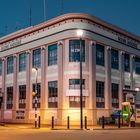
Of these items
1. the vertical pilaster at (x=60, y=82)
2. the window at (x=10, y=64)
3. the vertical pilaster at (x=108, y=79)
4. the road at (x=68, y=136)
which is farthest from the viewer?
the window at (x=10, y=64)

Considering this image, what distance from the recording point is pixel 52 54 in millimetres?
47344

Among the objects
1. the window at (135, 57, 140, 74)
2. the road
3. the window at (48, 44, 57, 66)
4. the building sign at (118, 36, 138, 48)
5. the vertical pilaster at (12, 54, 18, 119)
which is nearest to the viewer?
the road

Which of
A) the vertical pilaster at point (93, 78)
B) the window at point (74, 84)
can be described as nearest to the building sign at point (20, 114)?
the window at point (74, 84)

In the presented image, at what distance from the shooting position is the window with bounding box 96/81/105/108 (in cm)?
4617

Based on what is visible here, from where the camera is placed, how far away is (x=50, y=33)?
47.3 meters

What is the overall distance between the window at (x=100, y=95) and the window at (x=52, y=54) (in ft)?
20.5

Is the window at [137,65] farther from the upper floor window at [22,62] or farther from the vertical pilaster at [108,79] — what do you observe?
the upper floor window at [22,62]

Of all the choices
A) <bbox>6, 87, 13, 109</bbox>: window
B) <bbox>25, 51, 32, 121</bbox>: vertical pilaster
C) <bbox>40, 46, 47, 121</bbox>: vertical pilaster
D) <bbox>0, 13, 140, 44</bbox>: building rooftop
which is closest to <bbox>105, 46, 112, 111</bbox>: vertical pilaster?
<bbox>0, 13, 140, 44</bbox>: building rooftop

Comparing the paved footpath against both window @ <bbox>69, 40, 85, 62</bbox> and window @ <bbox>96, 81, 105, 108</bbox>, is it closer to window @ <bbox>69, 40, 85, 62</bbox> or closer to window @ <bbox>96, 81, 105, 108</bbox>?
window @ <bbox>69, 40, 85, 62</bbox>

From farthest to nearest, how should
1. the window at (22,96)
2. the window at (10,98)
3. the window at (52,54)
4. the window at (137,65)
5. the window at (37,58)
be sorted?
the window at (137,65), the window at (10,98), the window at (22,96), the window at (37,58), the window at (52,54)

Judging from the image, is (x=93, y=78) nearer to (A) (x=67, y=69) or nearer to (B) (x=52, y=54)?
(A) (x=67, y=69)

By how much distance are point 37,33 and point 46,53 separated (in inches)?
132

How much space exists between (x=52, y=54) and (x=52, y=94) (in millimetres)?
5214

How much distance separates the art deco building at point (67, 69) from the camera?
146ft
